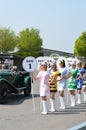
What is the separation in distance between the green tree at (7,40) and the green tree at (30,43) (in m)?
1.78

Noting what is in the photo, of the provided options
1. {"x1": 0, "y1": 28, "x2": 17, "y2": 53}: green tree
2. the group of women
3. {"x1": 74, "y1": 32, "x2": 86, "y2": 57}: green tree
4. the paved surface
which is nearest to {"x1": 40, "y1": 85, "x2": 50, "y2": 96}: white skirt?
the group of women

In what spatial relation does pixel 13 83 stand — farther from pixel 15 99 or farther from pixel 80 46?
pixel 80 46

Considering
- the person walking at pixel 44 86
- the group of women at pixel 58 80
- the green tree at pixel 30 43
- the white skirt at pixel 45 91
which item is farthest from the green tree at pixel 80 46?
the white skirt at pixel 45 91

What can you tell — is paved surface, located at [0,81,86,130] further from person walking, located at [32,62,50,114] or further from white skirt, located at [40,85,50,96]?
white skirt, located at [40,85,50,96]

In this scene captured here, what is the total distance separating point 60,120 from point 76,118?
1.86 ft

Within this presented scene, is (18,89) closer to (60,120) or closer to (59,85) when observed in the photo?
(59,85)

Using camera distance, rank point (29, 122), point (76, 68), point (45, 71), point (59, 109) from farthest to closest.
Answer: point (76, 68), point (59, 109), point (45, 71), point (29, 122)

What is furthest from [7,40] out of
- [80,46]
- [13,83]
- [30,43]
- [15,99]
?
[15,99]

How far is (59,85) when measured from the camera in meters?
13.0

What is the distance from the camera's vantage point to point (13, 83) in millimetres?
17312

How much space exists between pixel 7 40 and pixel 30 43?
5478mm

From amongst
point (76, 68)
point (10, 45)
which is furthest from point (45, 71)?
point (10, 45)

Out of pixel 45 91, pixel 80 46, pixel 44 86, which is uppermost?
pixel 80 46

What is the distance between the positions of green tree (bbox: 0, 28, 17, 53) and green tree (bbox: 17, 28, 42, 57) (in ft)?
5.84
